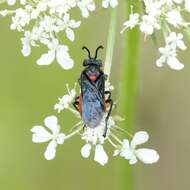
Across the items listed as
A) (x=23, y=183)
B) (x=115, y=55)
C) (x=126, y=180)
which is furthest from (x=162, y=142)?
(x=126, y=180)

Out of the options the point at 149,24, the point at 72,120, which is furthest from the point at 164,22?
the point at 72,120

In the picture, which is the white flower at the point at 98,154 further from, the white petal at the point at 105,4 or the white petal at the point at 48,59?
the white petal at the point at 105,4

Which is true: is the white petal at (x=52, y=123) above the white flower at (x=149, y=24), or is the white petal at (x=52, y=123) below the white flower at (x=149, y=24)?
below

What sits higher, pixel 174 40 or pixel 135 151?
pixel 174 40

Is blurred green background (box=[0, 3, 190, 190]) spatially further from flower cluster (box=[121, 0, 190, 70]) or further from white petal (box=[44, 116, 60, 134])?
flower cluster (box=[121, 0, 190, 70])

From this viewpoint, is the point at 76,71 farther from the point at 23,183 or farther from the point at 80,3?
the point at 80,3

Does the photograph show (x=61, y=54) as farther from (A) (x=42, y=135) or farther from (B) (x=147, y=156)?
(B) (x=147, y=156)

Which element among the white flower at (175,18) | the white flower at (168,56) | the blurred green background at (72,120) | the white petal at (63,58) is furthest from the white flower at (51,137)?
the blurred green background at (72,120)
